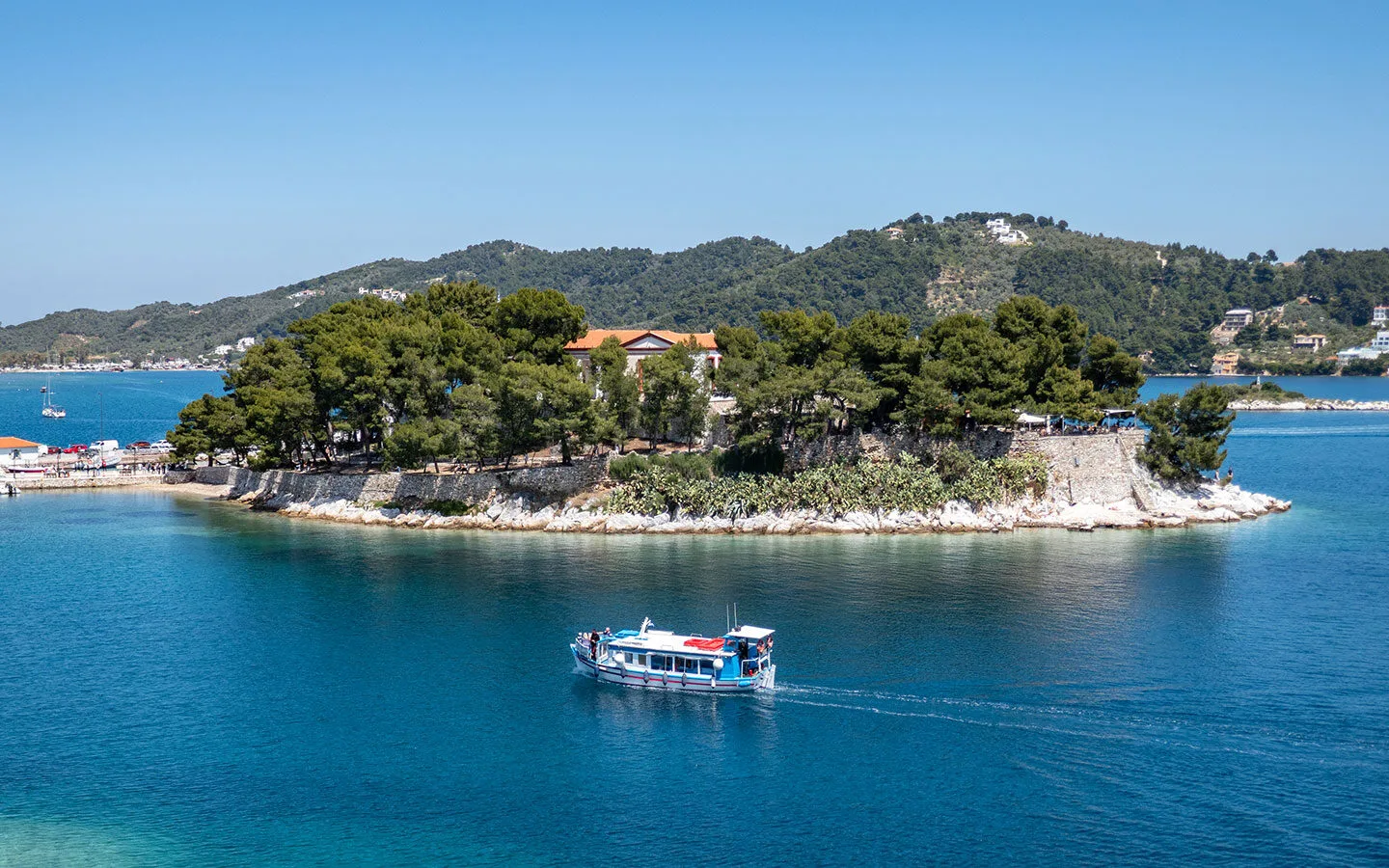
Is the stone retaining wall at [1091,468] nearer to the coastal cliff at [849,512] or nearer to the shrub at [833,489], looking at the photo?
the coastal cliff at [849,512]

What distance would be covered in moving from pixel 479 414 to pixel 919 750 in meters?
40.4

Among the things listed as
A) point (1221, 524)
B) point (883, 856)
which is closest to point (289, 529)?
point (883, 856)

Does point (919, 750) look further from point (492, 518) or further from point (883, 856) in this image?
point (492, 518)

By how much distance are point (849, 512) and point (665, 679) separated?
84.5ft

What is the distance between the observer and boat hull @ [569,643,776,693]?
36344 millimetres

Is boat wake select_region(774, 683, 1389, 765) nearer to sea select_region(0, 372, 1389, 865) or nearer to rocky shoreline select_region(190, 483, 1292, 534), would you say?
sea select_region(0, 372, 1389, 865)

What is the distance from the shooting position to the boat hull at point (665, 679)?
36.3 m

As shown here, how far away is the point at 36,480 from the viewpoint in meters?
84.0

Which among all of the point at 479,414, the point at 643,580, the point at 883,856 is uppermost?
the point at 479,414

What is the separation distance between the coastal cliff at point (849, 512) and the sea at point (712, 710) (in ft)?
12.8

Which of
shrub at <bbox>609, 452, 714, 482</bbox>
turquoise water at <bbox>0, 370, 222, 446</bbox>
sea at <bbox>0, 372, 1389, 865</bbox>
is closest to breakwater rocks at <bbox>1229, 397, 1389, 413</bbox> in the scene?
sea at <bbox>0, 372, 1389, 865</bbox>

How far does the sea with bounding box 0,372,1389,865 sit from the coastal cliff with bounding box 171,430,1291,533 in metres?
3.90

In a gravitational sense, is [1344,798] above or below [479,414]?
below

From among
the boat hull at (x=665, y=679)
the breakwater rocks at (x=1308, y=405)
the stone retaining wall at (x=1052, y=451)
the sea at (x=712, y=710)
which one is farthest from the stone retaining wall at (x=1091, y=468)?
the breakwater rocks at (x=1308, y=405)
